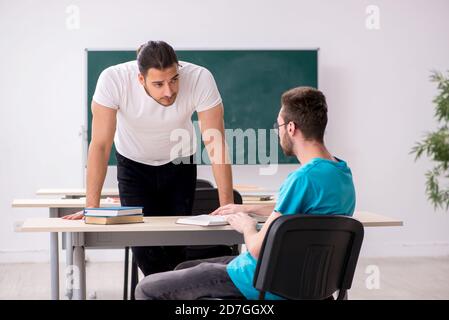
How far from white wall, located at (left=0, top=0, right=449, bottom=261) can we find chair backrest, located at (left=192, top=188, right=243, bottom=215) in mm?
2990

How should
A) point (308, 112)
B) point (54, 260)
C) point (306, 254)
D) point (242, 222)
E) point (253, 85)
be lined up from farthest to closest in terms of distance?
point (253, 85)
point (54, 260)
point (242, 222)
point (308, 112)
point (306, 254)

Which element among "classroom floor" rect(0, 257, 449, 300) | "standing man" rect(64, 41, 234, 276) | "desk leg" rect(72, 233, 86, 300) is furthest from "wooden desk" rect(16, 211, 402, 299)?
"classroom floor" rect(0, 257, 449, 300)

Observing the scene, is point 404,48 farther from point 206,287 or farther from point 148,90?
point 206,287

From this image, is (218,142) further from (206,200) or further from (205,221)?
(205,221)

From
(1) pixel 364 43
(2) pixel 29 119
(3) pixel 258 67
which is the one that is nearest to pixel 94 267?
(2) pixel 29 119

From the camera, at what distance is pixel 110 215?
2959 millimetres

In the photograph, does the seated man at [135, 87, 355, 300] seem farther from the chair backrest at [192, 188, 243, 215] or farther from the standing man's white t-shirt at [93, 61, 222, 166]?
the chair backrest at [192, 188, 243, 215]

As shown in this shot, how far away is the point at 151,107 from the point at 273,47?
11.9 ft

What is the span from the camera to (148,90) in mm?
3352

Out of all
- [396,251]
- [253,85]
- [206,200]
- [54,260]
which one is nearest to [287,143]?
[206,200]

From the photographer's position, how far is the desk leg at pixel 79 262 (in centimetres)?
308

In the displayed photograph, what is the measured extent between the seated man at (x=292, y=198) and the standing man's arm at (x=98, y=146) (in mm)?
862

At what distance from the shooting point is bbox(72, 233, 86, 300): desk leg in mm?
3080

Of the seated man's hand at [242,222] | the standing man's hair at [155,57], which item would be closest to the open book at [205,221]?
the seated man's hand at [242,222]
